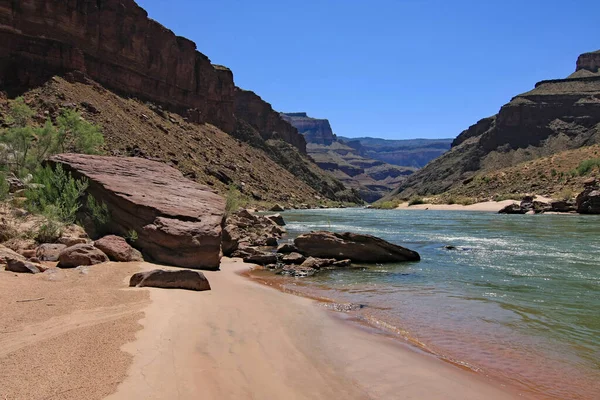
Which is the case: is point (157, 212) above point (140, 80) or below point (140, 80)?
below

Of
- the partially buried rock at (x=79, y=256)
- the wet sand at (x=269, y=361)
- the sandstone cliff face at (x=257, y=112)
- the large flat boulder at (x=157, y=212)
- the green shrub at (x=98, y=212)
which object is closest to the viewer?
the wet sand at (x=269, y=361)

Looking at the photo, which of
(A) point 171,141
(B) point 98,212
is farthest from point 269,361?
(A) point 171,141

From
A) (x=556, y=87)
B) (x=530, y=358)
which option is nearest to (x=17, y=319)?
(x=530, y=358)

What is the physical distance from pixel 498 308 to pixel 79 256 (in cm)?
876

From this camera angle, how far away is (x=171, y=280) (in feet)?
26.6

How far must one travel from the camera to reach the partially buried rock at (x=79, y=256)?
27.9 ft

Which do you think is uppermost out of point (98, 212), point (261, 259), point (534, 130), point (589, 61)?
point (589, 61)

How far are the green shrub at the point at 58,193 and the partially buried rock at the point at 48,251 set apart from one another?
192 cm

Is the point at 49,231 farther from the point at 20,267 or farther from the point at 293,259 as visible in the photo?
the point at 293,259

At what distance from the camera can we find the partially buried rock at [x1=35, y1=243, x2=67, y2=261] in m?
8.84

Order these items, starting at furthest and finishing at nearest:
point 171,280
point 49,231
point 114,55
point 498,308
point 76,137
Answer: point 114,55
point 76,137
point 49,231
point 498,308
point 171,280

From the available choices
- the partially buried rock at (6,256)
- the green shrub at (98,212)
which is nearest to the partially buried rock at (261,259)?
the green shrub at (98,212)

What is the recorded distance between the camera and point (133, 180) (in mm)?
12852

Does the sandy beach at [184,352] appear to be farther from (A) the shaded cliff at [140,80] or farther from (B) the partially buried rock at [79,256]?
(A) the shaded cliff at [140,80]
